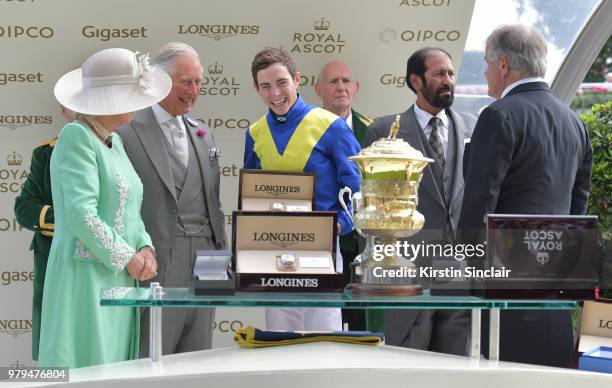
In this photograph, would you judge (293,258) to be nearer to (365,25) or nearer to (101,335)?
(101,335)

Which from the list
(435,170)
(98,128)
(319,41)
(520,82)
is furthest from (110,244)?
(319,41)

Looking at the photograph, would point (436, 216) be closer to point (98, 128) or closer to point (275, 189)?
point (275, 189)

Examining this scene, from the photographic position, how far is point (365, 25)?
6.70m

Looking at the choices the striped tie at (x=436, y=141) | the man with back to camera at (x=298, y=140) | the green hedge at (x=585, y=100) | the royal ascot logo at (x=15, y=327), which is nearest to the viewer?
the man with back to camera at (x=298, y=140)

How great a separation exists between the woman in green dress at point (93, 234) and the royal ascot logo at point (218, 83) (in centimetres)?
274

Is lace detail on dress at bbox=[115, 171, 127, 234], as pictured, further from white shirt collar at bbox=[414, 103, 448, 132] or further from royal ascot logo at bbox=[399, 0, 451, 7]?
royal ascot logo at bbox=[399, 0, 451, 7]

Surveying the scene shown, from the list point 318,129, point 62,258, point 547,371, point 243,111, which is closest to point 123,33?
point 243,111

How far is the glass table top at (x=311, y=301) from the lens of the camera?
287 centimetres

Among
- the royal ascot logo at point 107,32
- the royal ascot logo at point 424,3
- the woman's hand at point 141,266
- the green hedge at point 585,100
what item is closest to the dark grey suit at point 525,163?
the woman's hand at point 141,266

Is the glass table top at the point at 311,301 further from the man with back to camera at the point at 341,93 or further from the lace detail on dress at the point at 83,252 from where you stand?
the man with back to camera at the point at 341,93

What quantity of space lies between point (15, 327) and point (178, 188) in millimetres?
2363

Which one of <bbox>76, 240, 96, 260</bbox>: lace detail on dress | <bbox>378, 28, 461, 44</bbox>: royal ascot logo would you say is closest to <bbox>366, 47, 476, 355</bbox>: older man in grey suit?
<bbox>378, 28, 461, 44</bbox>: royal ascot logo

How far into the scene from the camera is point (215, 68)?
6.75 meters

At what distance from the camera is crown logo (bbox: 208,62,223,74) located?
22.1 feet
